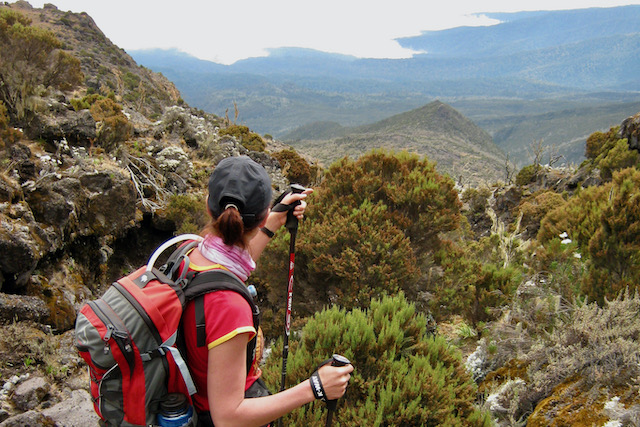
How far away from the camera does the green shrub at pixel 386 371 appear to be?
2.35m

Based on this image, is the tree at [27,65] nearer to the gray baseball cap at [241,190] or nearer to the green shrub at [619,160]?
the gray baseball cap at [241,190]

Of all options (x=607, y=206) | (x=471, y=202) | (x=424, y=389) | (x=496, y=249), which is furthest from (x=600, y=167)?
(x=424, y=389)

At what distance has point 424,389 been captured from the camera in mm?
2418

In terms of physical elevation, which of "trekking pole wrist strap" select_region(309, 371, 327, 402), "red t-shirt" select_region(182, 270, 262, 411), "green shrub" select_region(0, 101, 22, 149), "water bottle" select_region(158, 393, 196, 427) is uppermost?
"green shrub" select_region(0, 101, 22, 149)

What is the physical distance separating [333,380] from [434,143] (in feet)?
281

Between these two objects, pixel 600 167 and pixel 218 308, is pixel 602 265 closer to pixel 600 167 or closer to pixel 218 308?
pixel 218 308

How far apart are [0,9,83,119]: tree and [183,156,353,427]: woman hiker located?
9.07 m

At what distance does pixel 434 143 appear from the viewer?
272 feet

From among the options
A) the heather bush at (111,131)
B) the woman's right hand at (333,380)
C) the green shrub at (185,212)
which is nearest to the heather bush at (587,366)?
the woman's right hand at (333,380)

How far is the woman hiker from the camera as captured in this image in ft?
4.92

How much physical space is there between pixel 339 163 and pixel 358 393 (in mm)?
3465

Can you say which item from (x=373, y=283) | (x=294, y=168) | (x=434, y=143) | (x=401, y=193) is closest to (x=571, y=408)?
(x=373, y=283)

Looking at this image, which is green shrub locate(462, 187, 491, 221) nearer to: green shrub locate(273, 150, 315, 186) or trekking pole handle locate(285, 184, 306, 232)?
green shrub locate(273, 150, 315, 186)

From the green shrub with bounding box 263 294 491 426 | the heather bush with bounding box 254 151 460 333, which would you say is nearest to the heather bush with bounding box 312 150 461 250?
the heather bush with bounding box 254 151 460 333
